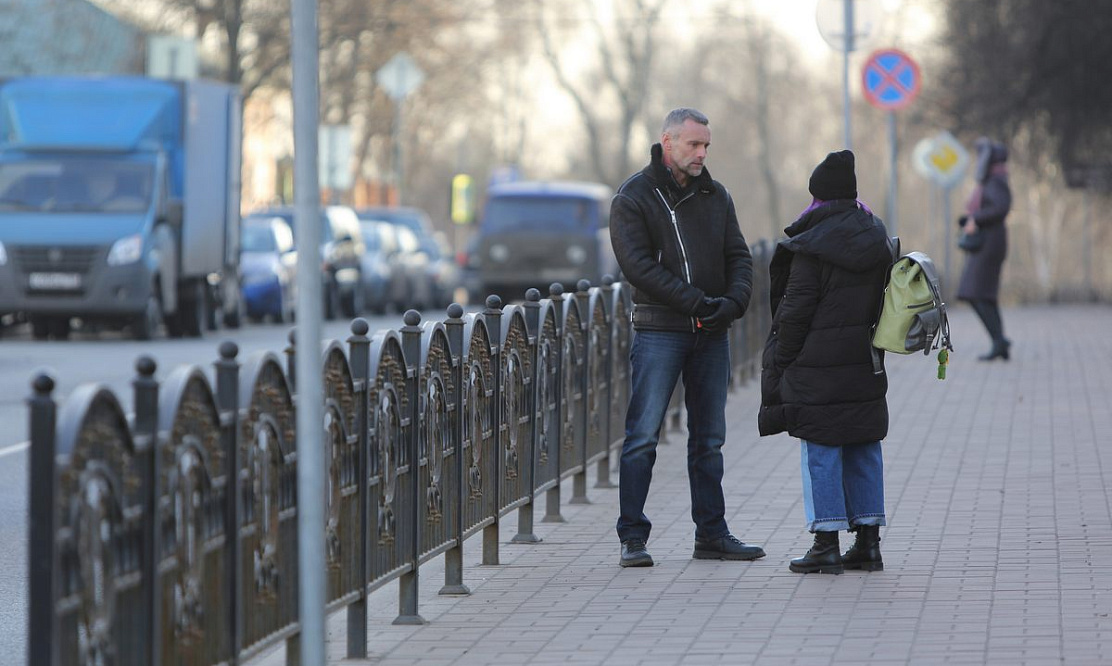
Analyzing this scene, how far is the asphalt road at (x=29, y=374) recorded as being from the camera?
788cm

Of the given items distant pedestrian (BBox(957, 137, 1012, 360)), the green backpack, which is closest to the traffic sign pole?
distant pedestrian (BBox(957, 137, 1012, 360))

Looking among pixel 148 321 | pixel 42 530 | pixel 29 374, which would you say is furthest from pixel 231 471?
pixel 148 321

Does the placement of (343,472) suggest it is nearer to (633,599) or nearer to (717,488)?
(633,599)

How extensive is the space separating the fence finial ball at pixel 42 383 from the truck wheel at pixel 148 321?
65.7 feet

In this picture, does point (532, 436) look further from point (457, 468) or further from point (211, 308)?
point (211, 308)

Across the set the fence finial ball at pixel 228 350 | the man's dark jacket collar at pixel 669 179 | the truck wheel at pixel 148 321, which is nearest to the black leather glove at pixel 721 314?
the man's dark jacket collar at pixel 669 179

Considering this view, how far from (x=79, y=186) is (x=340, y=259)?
7974 mm

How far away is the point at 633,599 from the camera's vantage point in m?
7.57

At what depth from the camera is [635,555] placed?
27.1 ft

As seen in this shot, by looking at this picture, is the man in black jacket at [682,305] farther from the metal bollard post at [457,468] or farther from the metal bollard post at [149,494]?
the metal bollard post at [149,494]

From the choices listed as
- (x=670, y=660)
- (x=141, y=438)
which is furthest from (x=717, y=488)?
(x=141, y=438)

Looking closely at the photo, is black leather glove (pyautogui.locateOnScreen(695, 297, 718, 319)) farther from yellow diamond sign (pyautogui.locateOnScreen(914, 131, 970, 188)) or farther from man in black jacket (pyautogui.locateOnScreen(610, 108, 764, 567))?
yellow diamond sign (pyautogui.locateOnScreen(914, 131, 970, 188))

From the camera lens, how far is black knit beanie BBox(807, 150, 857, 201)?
7.99 meters

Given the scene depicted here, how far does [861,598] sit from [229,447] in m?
2.93
